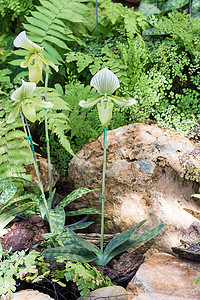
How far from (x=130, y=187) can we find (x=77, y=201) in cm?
57

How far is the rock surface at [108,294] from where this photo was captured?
1.45 meters

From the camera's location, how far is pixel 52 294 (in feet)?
5.64

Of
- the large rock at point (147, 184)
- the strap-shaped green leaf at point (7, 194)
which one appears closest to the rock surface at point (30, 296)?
the strap-shaped green leaf at point (7, 194)

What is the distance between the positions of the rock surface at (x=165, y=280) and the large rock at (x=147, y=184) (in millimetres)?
194

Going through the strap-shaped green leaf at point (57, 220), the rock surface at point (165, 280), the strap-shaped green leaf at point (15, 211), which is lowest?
the rock surface at point (165, 280)

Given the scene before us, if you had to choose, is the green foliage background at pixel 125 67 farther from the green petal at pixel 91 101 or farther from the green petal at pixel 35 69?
the green petal at pixel 91 101

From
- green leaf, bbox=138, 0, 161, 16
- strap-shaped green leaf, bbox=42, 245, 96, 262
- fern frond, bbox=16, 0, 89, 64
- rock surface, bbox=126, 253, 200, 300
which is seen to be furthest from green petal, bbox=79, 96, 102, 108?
green leaf, bbox=138, 0, 161, 16

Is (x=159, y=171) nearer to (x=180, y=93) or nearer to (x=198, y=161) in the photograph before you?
(x=198, y=161)

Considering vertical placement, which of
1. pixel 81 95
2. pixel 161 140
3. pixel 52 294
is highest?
pixel 81 95

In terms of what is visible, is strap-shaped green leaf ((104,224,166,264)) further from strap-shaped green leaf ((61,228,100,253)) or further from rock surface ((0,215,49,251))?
rock surface ((0,215,49,251))

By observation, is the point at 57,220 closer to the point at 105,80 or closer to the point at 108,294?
the point at 108,294

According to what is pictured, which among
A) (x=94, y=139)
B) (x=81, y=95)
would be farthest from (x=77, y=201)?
(x=81, y=95)

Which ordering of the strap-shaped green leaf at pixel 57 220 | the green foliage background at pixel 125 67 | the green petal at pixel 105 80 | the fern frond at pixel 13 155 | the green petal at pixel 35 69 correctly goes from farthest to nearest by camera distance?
the green foliage background at pixel 125 67 → the fern frond at pixel 13 155 → the strap-shaped green leaf at pixel 57 220 → the green petal at pixel 35 69 → the green petal at pixel 105 80

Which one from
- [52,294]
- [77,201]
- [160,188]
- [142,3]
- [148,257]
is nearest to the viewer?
[52,294]
